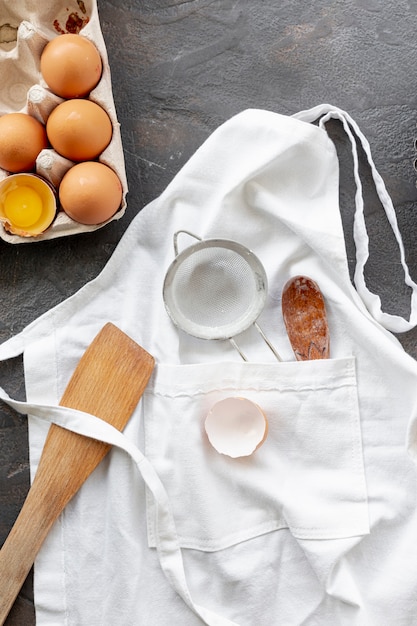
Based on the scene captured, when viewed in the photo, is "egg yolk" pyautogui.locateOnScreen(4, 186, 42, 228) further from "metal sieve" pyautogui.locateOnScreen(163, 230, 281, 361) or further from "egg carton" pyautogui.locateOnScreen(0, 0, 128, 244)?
"metal sieve" pyautogui.locateOnScreen(163, 230, 281, 361)

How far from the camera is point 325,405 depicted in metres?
0.91

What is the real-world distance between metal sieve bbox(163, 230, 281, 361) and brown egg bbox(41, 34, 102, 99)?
222mm

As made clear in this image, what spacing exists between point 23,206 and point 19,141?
0.08m

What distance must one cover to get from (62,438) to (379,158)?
0.58 metres

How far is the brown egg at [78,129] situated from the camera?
85 centimetres

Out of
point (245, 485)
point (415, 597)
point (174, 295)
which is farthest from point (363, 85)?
point (415, 597)

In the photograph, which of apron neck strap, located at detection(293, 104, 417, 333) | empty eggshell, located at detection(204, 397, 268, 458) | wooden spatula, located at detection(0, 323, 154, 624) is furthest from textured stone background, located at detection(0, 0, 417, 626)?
empty eggshell, located at detection(204, 397, 268, 458)

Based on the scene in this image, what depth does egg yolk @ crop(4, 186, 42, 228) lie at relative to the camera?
89 cm

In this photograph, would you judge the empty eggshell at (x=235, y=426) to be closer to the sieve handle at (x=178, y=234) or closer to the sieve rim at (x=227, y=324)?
the sieve rim at (x=227, y=324)

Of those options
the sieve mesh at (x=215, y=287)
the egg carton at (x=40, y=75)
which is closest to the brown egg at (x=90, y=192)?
the egg carton at (x=40, y=75)

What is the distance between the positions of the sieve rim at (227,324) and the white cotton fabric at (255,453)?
0.07 feet

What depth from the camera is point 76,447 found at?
0.92 meters

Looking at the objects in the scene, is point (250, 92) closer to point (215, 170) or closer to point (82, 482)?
point (215, 170)

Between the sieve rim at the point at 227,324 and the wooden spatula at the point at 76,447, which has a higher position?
the sieve rim at the point at 227,324
